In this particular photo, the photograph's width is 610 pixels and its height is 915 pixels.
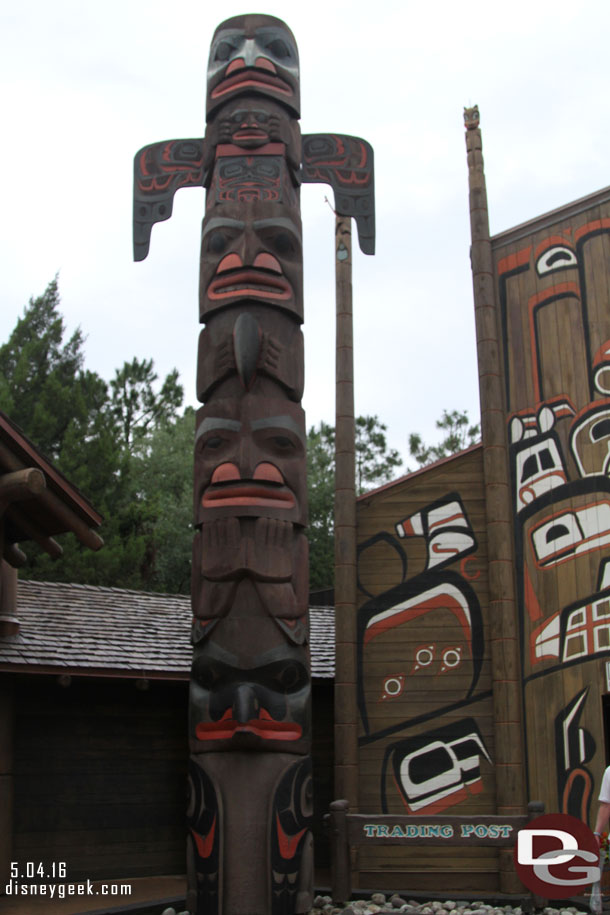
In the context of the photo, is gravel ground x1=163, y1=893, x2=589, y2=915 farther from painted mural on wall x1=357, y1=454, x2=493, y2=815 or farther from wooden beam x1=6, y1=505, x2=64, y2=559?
wooden beam x1=6, y1=505, x2=64, y2=559

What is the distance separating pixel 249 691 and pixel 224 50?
631cm

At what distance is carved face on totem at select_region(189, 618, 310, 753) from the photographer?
24.0 ft

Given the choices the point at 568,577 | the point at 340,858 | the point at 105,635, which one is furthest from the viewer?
the point at 105,635

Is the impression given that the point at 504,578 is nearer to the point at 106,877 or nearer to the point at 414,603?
the point at 414,603

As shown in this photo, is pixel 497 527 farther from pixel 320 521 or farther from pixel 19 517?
pixel 320 521

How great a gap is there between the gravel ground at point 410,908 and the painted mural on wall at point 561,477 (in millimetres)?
1087

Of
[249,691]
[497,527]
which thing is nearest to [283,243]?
[497,527]

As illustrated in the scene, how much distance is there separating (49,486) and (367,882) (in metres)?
4.88

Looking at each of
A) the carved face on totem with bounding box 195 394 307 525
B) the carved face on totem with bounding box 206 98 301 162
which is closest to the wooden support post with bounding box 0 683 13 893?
the carved face on totem with bounding box 195 394 307 525

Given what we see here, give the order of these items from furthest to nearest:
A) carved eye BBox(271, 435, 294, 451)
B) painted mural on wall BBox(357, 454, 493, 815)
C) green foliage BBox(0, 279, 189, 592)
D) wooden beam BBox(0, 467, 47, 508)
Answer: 1. green foliage BBox(0, 279, 189, 592)
2. painted mural on wall BBox(357, 454, 493, 815)
3. carved eye BBox(271, 435, 294, 451)
4. wooden beam BBox(0, 467, 47, 508)

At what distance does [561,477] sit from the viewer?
9867mm

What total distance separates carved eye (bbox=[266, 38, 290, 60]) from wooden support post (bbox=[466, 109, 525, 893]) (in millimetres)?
2545

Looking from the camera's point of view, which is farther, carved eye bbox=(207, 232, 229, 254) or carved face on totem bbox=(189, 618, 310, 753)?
carved eye bbox=(207, 232, 229, 254)

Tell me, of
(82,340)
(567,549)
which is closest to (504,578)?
(567,549)
